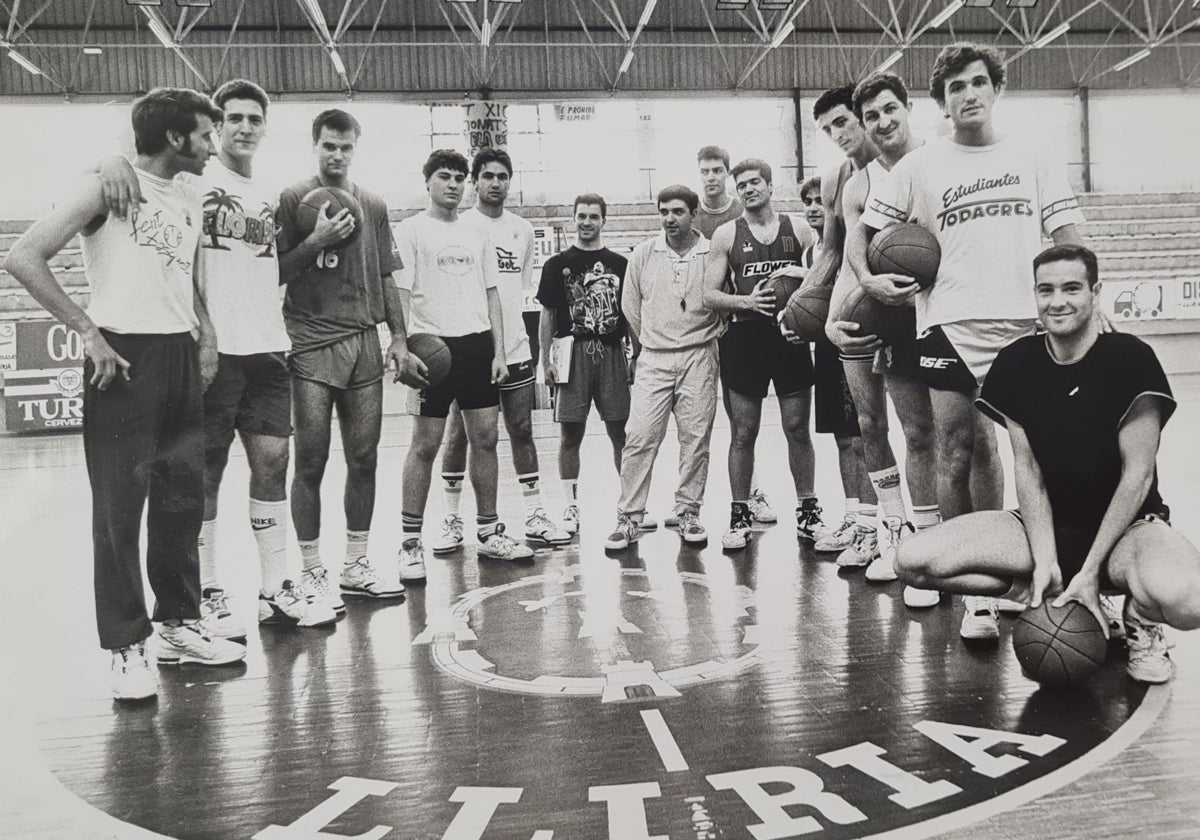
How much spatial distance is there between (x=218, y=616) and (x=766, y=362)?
105 inches

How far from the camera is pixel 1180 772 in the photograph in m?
2.09

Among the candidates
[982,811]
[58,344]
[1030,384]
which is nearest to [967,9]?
[58,344]

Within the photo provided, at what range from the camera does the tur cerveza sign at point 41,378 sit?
39.5ft

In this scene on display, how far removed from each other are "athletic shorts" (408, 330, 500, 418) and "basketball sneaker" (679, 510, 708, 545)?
1119 millimetres

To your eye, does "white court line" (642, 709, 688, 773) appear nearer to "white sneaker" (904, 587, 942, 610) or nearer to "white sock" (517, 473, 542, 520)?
"white sneaker" (904, 587, 942, 610)

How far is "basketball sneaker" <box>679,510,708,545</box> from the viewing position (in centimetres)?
459

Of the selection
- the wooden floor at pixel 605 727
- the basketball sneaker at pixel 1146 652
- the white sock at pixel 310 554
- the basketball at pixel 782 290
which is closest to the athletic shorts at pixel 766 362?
the basketball at pixel 782 290

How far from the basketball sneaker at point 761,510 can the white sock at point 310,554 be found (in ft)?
7.82

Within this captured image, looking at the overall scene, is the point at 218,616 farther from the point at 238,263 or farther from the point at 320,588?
the point at 238,263

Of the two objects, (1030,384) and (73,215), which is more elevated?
(73,215)

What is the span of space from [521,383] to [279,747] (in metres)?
2.52

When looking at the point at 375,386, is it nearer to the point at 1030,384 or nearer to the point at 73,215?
the point at 73,215

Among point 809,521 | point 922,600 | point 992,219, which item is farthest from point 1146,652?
point 809,521

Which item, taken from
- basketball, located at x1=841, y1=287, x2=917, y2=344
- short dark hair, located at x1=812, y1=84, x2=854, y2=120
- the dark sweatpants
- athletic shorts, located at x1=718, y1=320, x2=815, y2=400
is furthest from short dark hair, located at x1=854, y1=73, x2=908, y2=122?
the dark sweatpants
